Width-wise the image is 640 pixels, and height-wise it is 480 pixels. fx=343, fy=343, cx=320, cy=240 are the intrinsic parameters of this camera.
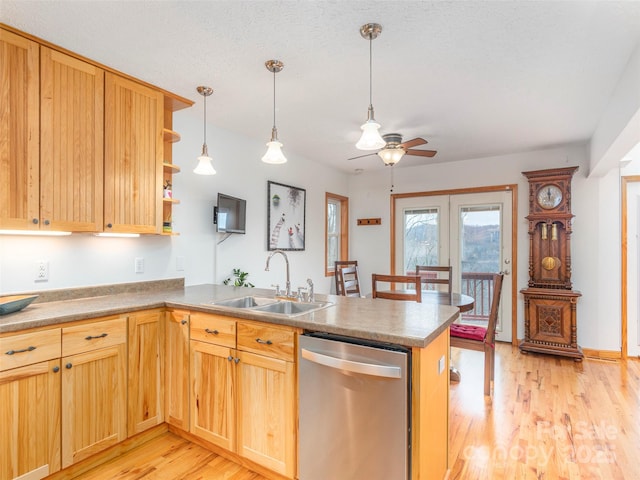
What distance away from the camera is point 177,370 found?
7.37 feet

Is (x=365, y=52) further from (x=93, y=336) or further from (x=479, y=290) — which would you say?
(x=479, y=290)

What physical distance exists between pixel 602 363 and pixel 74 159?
17.1 feet

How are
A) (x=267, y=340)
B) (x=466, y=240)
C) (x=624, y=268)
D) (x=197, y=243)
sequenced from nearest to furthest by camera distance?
(x=267, y=340)
(x=197, y=243)
(x=624, y=268)
(x=466, y=240)

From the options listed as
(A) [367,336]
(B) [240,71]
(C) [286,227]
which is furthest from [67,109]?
(C) [286,227]

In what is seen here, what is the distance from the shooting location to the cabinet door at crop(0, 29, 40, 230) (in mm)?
1860

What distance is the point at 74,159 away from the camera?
2.14m

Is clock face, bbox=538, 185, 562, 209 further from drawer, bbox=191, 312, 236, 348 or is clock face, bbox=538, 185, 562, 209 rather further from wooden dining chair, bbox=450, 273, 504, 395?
drawer, bbox=191, 312, 236, 348

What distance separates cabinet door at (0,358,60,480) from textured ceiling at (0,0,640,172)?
1.85 metres

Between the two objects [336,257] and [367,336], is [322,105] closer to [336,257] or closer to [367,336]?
[367,336]

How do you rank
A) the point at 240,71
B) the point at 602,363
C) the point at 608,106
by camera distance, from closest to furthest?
the point at 240,71 < the point at 608,106 < the point at 602,363

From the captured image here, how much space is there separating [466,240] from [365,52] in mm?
3397

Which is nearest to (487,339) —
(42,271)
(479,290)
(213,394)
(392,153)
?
(392,153)

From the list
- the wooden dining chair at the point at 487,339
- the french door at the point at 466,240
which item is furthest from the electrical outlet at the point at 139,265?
the french door at the point at 466,240

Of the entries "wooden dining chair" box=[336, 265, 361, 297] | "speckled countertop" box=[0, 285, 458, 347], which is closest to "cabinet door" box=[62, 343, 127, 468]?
"speckled countertop" box=[0, 285, 458, 347]
